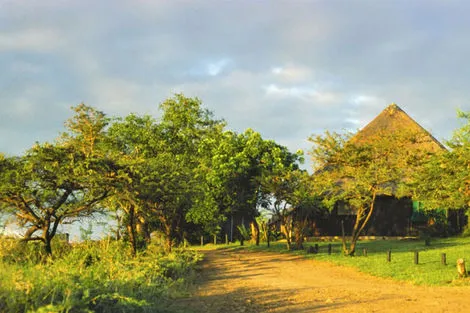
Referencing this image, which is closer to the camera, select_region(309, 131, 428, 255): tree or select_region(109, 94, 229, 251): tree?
select_region(109, 94, 229, 251): tree

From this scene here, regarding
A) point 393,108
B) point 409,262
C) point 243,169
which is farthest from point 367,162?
point 393,108

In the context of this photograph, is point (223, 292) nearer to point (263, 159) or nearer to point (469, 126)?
point (469, 126)

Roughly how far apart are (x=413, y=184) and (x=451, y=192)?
226 cm

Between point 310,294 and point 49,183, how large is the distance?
372 inches

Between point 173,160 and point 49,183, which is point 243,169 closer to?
point 173,160

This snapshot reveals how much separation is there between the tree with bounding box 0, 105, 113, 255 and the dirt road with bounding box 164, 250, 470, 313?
4.96m

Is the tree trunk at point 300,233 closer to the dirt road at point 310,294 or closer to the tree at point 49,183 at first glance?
the dirt road at point 310,294

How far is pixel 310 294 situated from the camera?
12.3 metres

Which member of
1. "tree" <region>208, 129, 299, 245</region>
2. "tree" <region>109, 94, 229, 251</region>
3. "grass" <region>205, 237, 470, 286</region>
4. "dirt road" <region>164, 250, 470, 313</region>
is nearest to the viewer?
"dirt road" <region>164, 250, 470, 313</region>

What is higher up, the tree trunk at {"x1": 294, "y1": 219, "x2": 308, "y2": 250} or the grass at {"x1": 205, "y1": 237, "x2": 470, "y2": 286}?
the tree trunk at {"x1": 294, "y1": 219, "x2": 308, "y2": 250}

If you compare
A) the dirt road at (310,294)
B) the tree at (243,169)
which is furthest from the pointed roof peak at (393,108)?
the dirt road at (310,294)

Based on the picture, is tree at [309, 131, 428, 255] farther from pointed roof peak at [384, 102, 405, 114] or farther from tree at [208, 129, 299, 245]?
pointed roof peak at [384, 102, 405, 114]

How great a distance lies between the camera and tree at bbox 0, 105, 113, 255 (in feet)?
52.0

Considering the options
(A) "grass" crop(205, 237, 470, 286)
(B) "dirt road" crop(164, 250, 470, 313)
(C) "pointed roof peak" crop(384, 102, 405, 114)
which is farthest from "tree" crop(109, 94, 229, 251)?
(C) "pointed roof peak" crop(384, 102, 405, 114)
